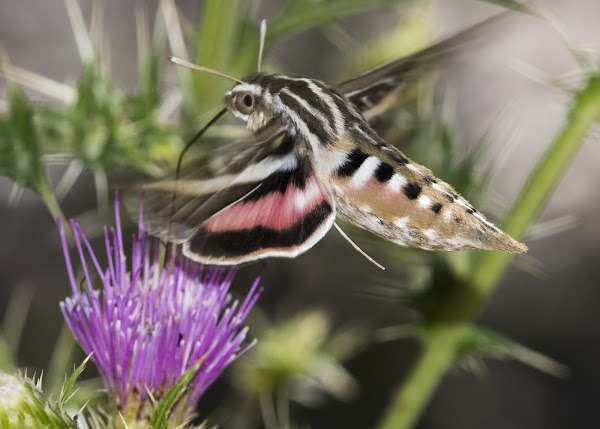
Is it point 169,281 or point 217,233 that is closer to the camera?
point 217,233

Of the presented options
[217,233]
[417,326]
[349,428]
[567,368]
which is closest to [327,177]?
[217,233]

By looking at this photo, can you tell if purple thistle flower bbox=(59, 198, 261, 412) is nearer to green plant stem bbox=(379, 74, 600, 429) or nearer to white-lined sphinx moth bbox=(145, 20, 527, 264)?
white-lined sphinx moth bbox=(145, 20, 527, 264)

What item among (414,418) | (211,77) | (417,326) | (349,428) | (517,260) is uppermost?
(211,77)

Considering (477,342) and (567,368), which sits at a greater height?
(477,342)

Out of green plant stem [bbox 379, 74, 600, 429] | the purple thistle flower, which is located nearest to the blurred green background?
green plant stem [bbox 379, 74, 600, 429]

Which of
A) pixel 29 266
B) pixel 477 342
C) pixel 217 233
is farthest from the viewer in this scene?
pixel 29 266

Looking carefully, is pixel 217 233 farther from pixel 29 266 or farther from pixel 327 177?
pixel 29 266

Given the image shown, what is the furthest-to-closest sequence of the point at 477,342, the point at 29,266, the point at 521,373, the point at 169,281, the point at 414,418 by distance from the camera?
the point at 521,373
the point at 29,266
the point at 414,418
the point at 477,342
the point at 169,281
